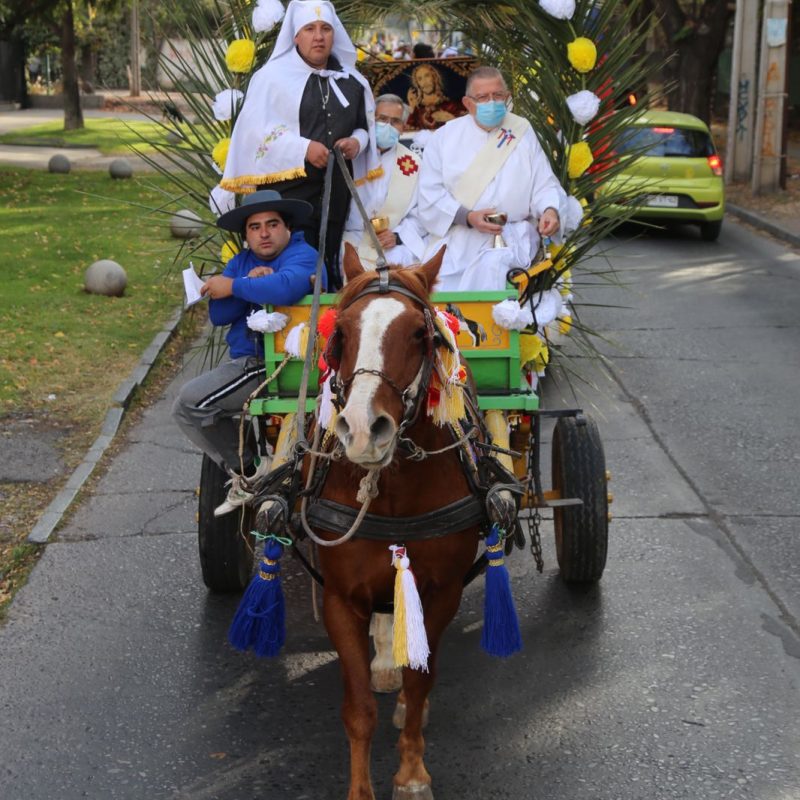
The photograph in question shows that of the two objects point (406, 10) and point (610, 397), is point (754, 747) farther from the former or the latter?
point (610, 397)

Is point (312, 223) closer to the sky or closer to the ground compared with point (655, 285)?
closer to the sky

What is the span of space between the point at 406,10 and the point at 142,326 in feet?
18.9

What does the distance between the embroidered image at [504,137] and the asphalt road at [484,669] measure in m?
2.21

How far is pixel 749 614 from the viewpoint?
6145mm

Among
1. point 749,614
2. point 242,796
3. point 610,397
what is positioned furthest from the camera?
point 610,397

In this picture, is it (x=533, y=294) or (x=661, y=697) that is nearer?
(x=661, y=697)

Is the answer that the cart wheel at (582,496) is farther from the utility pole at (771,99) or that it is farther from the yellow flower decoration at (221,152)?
the utility pole at (771,99)

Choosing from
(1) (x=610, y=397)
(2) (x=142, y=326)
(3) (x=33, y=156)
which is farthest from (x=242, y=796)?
(3) (x=33, y=156)

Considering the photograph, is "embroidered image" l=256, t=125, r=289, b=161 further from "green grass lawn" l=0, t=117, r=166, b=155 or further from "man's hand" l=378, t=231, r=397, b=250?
"green grass lawn" l=0, t=117, r=166, b=155

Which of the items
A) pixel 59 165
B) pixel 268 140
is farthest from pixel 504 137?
pixel 59 165

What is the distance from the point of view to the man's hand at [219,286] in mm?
5539

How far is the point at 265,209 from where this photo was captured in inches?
220

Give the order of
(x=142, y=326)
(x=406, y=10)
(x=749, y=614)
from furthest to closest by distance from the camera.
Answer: (x=142, y=326), (x=406, y=10), (x=749, y=614)

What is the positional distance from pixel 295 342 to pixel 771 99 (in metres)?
18.6
